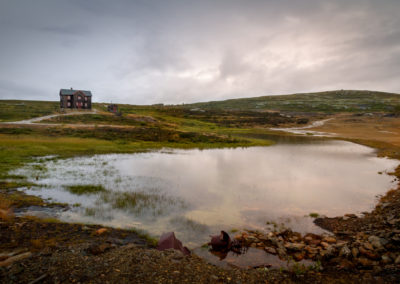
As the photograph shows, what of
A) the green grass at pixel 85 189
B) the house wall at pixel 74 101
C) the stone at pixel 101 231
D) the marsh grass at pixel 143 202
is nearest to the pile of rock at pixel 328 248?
the marsh grass at pixel 143 202

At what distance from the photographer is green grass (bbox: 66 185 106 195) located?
19.7 metres

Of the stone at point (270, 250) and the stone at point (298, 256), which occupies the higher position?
the stone at point (298, 256)

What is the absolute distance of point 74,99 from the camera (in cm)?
9981

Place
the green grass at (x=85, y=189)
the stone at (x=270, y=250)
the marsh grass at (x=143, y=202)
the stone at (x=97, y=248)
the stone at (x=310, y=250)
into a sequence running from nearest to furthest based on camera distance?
1. the stone at (x=97, y=248)
2. the stone at (x=310, y=250)
3. the stone at (x=270, y=250)
4. the marsh grass at (x=143, y=202)
5. the green grass at (x=85, y=189)

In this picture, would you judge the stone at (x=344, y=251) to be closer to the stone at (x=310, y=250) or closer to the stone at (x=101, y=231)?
the stone at (x=310, y=250)

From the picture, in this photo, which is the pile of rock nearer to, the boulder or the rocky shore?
the rocky shore

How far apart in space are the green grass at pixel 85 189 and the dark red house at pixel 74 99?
9094 centimetres

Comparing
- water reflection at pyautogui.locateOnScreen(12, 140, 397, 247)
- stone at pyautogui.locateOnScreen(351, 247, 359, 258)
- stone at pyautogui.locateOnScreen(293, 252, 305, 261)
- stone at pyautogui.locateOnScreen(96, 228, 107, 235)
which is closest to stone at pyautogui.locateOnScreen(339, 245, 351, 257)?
stone at pyautogui.locateOnScreen(351, 247, 359, 258)

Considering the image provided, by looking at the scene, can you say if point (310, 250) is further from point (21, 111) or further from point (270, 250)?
point (21, 111)

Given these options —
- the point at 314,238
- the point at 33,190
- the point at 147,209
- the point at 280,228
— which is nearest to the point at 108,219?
the point at 147,209

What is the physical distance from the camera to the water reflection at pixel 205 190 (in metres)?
15.4

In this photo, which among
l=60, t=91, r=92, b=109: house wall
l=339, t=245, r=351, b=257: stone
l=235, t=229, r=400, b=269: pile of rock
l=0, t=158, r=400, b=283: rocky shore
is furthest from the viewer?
l=60, t=91, r=92, b=109: house wall

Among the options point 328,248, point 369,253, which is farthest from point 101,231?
point 369,253

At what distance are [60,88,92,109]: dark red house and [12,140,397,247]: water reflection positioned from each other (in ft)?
251
